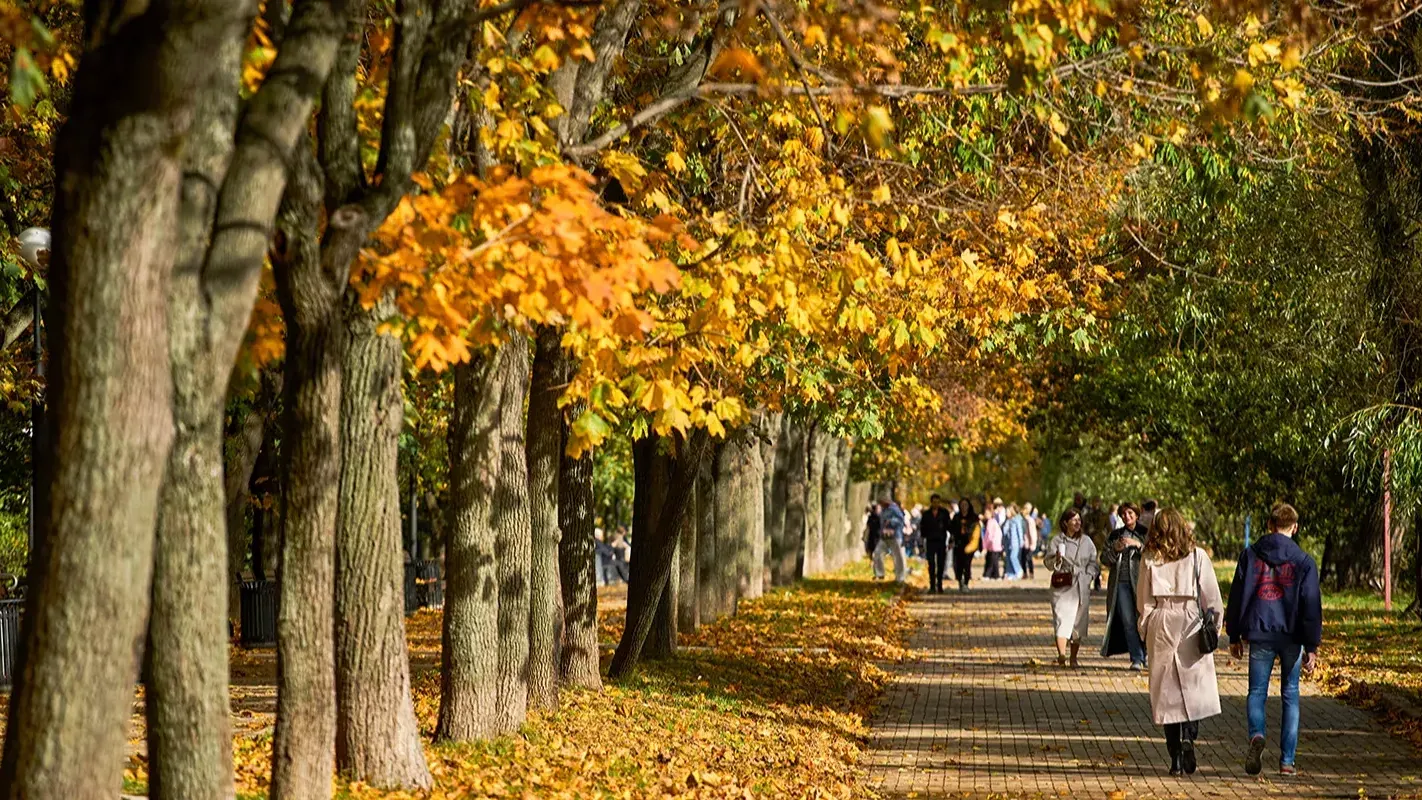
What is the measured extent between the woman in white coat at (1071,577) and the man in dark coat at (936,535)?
12880 mm

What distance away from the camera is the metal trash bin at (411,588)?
31.4 m

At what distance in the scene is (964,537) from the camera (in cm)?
3684

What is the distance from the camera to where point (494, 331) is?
866 centimetres

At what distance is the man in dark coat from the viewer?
34.8 metres

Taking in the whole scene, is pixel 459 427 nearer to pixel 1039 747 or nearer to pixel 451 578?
pixel 451 578

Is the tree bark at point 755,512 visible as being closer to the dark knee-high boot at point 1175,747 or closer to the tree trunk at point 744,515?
the tree trunk at point 744,515

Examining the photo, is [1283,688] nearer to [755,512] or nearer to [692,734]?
[692,734]

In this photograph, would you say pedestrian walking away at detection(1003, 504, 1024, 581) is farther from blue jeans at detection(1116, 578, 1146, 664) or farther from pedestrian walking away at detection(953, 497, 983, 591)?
blue jeans at detection(1116, 578, 1146, 664)

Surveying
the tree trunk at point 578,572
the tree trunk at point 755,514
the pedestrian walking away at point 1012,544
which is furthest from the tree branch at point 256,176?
the pedestrian walking away at point 1012,544

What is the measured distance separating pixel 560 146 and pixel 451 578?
8.94 ft

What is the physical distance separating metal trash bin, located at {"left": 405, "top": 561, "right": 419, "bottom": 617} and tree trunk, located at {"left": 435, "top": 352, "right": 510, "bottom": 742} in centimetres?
1924

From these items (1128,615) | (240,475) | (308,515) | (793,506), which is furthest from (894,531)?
(308,515)

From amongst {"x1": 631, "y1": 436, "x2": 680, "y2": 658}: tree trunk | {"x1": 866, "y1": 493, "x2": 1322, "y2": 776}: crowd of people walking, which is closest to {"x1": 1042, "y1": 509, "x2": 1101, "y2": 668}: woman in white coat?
{"x1": 631, "y1": 436, "x2": 680, "y2": 658}: tree trunk

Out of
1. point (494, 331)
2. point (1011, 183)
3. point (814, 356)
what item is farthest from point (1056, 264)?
point (494, 331)
